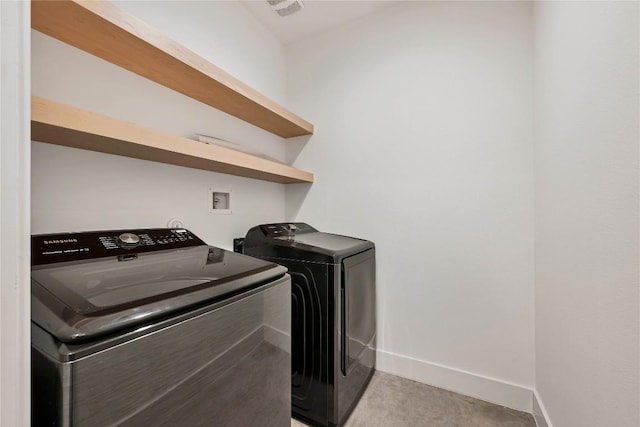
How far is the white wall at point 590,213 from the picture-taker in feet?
2.30

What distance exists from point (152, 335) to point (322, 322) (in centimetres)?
98

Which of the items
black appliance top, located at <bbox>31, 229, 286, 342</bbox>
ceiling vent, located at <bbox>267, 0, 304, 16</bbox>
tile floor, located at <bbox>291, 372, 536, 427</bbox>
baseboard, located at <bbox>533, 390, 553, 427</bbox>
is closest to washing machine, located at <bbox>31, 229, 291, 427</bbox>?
black appliance top, located at <bbox>31, 229, 286, 342</bbox>

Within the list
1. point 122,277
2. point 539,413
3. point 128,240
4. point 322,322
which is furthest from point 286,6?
point 539,413

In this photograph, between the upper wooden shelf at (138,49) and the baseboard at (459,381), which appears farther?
the baseboard at (459,381)

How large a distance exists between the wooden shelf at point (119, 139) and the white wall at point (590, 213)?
4.98 ft

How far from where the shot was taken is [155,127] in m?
1.39

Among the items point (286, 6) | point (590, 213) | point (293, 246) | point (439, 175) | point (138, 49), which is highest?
point (286, 6)

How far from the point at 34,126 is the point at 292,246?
1130 mm

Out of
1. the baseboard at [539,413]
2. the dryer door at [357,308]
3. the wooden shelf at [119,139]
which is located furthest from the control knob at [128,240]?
the baseboard at [539,413]

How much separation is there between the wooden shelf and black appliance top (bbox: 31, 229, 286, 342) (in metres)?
0.36

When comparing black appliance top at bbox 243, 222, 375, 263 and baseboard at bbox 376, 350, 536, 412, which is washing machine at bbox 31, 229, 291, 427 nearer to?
black appliance top at bbox 243, 222, 375, 263

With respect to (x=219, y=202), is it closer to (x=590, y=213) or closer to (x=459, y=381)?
(x=590, y=213)

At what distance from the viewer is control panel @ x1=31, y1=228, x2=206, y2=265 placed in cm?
87

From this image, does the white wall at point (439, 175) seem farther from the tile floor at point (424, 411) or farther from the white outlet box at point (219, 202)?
the white outlet box at point (219, 202)
